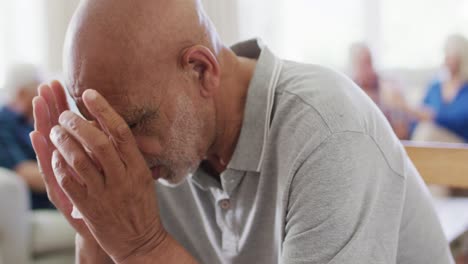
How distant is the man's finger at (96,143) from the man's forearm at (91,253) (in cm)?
27

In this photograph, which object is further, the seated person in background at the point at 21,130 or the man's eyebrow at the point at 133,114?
the seated person in background at the point at 21,130

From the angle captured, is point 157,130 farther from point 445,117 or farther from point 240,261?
point 445,117

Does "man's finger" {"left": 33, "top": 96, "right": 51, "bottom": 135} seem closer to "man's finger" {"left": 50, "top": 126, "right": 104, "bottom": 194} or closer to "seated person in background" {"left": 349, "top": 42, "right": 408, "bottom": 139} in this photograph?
"man's finger" {"left": 50, "top": 126, "right": 104, "bottom": 194}

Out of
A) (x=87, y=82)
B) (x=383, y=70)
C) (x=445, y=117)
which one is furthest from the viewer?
(x=383, y=70)

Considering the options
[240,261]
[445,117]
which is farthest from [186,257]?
[445,117]

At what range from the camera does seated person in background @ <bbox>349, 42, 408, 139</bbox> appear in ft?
12.0

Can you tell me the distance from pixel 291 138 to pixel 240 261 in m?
0.28

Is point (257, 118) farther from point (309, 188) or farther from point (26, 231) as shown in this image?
point (26, 231)

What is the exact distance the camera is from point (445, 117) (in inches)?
141

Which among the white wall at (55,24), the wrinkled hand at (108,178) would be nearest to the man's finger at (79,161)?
the wrinkled hand at (108,178)

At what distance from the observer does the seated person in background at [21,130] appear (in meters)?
2.76

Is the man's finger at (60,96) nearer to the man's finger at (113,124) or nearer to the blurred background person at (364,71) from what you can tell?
the man's finger at (113,124)

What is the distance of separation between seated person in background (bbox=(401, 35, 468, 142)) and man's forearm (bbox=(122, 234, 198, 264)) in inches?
110

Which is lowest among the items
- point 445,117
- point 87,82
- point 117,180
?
point 445,117
